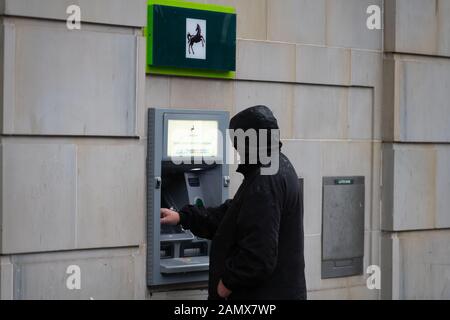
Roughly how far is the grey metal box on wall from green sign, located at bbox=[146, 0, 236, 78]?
1.28 meters

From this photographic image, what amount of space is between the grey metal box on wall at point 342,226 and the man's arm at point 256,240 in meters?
1.88

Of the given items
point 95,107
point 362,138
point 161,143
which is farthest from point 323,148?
point 95,107

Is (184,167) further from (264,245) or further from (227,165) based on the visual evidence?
(264,245)

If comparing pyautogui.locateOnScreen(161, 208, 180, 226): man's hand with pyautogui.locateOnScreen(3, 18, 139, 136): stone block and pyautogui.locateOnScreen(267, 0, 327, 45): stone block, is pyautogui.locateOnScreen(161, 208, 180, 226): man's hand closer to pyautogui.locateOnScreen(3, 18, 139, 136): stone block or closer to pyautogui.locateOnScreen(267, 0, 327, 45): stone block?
pyautogui.locateOnScreen(3, 18, 139, 136): stone block

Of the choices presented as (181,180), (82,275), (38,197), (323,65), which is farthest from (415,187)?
(38,197)

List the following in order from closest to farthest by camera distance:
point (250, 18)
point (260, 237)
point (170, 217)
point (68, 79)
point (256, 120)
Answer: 1. point (260, 237)
2. point (256, 120)
3. point (68, 79)
4. point (170, 217)
5. point (250, 18)

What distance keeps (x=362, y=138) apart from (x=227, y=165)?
135cm

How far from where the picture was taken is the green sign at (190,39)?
5566 millimetres

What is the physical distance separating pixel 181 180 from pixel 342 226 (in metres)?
1.48

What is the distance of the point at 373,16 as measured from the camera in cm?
665

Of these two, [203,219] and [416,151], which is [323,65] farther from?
[203,219]

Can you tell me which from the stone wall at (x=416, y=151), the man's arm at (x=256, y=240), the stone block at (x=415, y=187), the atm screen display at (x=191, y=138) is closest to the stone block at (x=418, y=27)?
the stone wall at (x=416, y=151)

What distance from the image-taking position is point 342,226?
6562 millimetres

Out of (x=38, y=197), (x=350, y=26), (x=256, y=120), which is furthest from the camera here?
(x=350, y=26)
